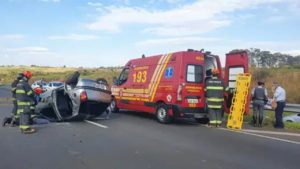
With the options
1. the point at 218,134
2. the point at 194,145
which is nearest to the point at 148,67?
the point at 218,134

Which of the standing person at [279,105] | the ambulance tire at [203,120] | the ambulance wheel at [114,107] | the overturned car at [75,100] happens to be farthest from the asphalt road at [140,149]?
the ambulance wheel at [114,107]

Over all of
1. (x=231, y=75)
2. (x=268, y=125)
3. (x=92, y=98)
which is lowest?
(x=268, y=125)

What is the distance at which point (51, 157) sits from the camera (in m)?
7.62

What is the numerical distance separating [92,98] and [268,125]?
6103 millimetres

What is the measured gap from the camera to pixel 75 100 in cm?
1308

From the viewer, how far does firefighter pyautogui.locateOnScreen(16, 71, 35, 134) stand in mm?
11023

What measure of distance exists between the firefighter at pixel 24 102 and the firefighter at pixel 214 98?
5402 millimetres

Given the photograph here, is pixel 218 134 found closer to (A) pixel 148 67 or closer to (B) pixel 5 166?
(A) pixel 148 67

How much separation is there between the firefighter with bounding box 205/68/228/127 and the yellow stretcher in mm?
412

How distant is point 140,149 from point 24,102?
14.5 ft

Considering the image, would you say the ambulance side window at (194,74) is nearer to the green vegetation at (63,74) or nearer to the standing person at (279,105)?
the standing person at (279,105)

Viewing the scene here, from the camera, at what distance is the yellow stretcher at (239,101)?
12.7 metres

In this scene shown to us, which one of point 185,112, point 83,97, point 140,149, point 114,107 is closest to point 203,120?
point 185,112

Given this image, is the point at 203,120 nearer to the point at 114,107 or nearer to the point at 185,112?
the point at 185,112
